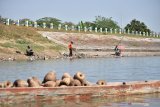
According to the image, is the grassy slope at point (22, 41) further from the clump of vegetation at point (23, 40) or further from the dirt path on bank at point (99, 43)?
the dirt path on bank at point (99, 43)

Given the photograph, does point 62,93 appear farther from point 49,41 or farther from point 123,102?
point 49,41

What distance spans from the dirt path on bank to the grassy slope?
300 cm

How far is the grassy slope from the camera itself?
43.0 m

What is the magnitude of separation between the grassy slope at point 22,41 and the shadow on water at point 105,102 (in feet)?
88.4

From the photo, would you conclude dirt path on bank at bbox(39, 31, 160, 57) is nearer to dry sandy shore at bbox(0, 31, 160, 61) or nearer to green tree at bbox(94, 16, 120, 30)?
dry sandy shore at bbox(0, 31, 160, 61)

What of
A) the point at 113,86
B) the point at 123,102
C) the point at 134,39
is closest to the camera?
the point at 123,102

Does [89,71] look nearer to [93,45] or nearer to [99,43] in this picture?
[93,45]

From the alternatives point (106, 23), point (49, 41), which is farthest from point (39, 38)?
point (106, 23)

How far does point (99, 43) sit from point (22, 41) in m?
20.2

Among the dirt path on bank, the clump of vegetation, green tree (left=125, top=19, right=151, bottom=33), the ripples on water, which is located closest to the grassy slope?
the clump of vegetation

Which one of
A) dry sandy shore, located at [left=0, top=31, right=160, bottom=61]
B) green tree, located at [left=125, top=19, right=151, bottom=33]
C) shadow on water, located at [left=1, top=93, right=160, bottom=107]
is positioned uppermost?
green tree, located at [left=125, top=19, right=151, bottom=33]

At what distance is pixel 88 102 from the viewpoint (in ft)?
45.5

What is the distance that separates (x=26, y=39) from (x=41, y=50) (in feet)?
14.9

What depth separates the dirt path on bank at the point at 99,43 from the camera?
55622mm
